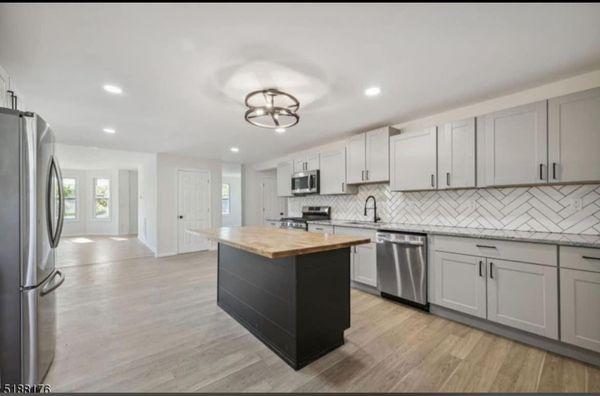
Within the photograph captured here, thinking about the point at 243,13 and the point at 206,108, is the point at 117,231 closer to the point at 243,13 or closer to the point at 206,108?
the point at 206,108

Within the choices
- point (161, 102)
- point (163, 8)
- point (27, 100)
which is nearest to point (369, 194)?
point (161, 102)

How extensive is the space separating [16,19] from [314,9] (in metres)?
1.81

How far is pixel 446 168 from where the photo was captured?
2.93 m

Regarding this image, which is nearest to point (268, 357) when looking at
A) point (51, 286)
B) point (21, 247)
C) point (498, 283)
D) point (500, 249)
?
point (51, 286)

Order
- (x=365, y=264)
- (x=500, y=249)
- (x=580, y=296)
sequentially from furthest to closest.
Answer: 1. (x=365, y=264)
2. (x=500, y=249)
3. (x=580, y=296)

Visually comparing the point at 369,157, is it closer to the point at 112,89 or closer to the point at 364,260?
the point at 364,260

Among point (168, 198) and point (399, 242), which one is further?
point (168, 198)

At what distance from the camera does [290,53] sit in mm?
1880

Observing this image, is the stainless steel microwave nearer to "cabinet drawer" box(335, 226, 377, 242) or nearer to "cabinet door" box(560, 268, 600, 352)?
"cabinet drawer" box(335, 226, 377, 242)

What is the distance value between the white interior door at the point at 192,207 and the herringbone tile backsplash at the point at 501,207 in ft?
14.0

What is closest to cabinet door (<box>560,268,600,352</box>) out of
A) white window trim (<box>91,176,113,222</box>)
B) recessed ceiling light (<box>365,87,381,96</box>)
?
recessed ceiling light (<box>365,87,381,96</box>)

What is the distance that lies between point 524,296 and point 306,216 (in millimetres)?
3603

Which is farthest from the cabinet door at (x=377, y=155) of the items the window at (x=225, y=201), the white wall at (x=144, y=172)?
the window at (x=225, y=201)

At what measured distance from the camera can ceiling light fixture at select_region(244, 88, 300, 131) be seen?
7.52 feet
